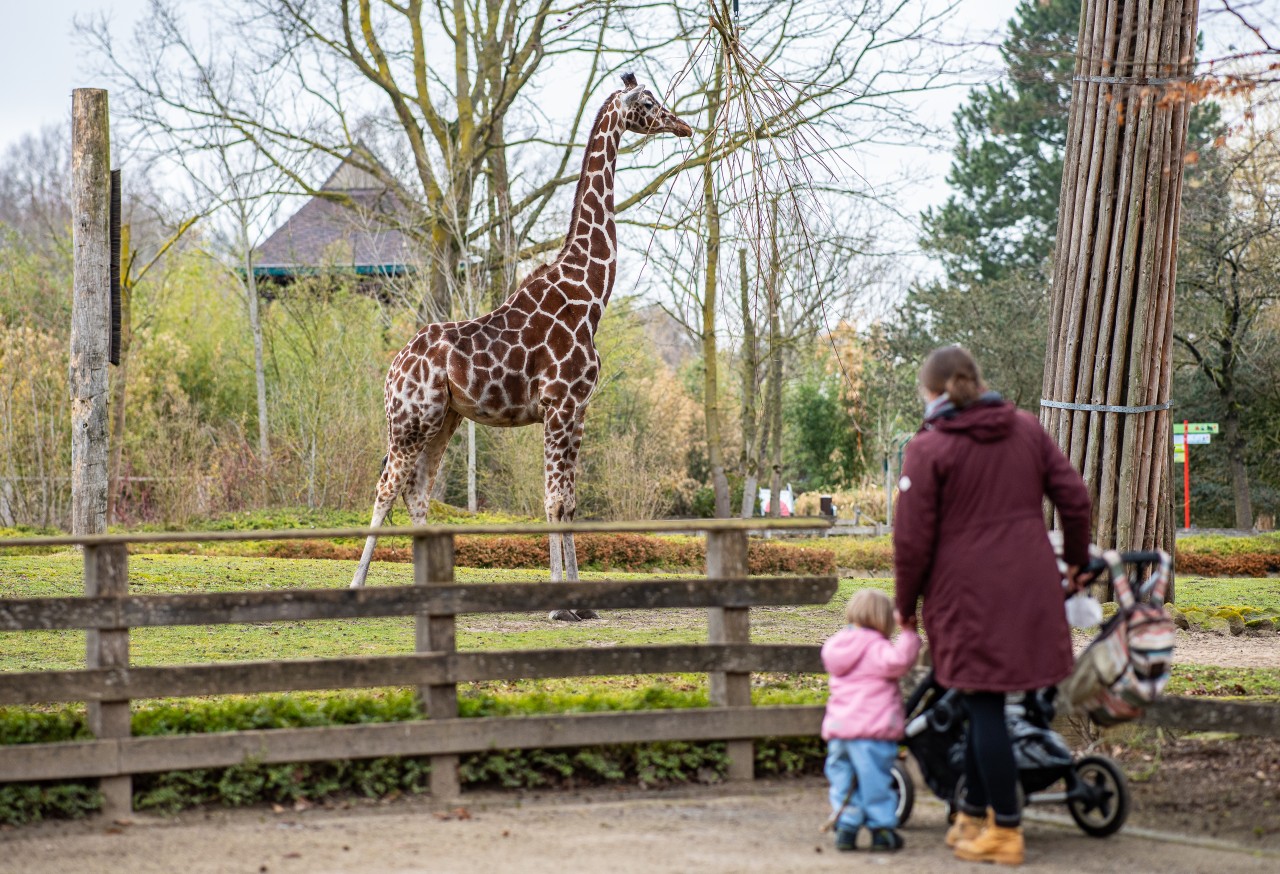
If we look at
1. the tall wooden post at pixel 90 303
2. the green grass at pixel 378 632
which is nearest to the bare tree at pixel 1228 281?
the green grass at pixel 378 632

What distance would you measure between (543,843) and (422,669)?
993 millimetres

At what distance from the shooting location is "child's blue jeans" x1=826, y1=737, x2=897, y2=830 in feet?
15.9

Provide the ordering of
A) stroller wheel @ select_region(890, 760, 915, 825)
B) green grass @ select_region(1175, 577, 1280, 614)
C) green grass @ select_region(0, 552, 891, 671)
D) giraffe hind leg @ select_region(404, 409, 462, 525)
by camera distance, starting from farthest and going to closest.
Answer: green grass @ select_region(1175, 577, 1280, 614), giraffe hind leg @ select_region(404, 409, 462, 525), green grass @ select_region(0, 552, 891, 671), stroller wheel @ select_region(890, 760, 915, 825)

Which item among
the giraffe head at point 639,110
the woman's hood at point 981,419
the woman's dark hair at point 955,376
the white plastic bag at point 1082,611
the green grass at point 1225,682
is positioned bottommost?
the green grass at point 1225,682

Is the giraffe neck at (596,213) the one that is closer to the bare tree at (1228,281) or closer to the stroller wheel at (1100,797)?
the stroller wheel at (1100,797)

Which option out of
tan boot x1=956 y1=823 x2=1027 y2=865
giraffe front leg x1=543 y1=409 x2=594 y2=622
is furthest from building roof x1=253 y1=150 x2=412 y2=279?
tan boot x1=956 y1=823 x2=1027 y2=865

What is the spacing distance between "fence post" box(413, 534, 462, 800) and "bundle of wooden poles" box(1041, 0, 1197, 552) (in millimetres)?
4624

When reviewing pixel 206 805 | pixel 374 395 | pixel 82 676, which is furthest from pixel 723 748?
pixel 374 395

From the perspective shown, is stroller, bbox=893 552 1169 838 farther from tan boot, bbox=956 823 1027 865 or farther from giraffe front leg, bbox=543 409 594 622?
giraffe front leg, bbox=543 409 594 622

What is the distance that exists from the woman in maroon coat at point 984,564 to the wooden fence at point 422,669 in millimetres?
1032

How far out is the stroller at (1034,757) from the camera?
490 cm

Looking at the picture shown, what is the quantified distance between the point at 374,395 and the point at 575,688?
1568 cm

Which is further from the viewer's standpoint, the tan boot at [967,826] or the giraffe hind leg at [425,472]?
the giraffe hind leg at [425,472]

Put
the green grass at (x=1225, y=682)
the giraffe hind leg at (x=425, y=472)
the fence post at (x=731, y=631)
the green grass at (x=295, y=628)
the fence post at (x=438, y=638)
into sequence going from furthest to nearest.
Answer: the giraffe hind leg at (x=425, y=472) → the green grass at (x=295, y=628) → the green grass at (x=1225, y=682) → the fence post at (x=731, y=631) → the fence post at (x=438, y=638)
